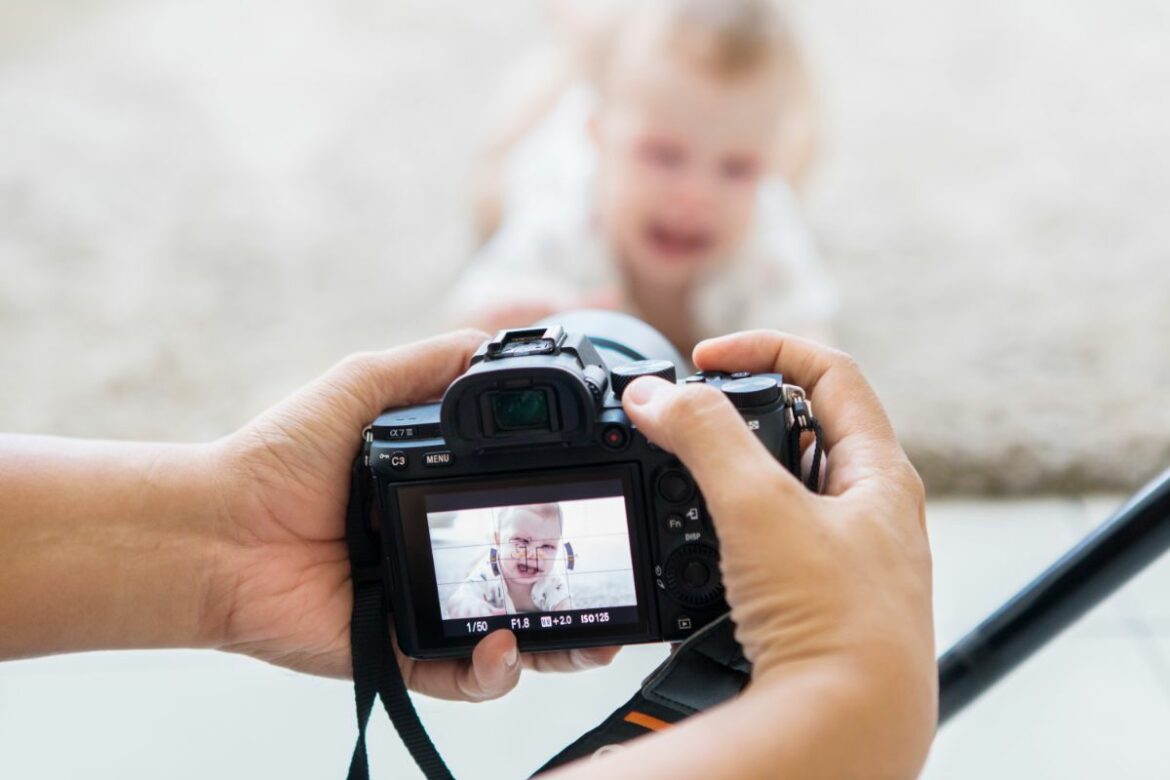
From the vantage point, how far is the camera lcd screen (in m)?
0.69

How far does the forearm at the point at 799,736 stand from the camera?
21.4 inches

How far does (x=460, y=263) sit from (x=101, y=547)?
962mm

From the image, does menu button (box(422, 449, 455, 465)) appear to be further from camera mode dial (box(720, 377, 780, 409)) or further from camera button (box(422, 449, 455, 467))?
camera mode dial (box(720, 377, 780, 409))

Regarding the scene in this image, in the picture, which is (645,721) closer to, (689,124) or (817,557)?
(817,557)

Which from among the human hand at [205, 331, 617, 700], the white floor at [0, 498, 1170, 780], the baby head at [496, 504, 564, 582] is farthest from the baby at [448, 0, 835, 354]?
the baby head at [496, 504, 564, 582]

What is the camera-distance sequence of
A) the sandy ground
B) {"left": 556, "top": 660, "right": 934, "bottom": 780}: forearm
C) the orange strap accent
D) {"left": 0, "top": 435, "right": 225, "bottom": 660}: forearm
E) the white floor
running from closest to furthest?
{"left": 556, "top": 660, "right": 934, "bottom": 780}: forearm
the orange strap accent
{"left": 0, "top": 435, "right": 225, "bottom": 660}: forearm
the white floor
the sandy ground

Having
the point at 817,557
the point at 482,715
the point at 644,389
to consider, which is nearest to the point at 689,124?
the point at 482,715

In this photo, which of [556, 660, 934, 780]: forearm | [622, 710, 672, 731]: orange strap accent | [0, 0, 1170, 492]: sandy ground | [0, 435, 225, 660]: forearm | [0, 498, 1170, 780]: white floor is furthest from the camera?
[0, 0, 1170, 492]: sandy ground

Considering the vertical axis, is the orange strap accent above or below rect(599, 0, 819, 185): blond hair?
below

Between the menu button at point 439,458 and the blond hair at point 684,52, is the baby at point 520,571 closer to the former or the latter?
the menu button at point 439,458

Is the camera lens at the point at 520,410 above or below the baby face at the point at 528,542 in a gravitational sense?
above

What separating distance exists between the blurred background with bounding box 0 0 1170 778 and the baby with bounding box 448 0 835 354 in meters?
0.10

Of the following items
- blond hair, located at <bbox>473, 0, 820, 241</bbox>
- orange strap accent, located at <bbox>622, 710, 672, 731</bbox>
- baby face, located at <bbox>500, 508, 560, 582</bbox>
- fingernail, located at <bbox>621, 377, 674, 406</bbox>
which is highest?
blond hair, located at <bbox>473, 0, 820, 241</bbox>

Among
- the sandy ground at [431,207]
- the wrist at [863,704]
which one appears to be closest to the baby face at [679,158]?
the sandy ground at [431,207]
